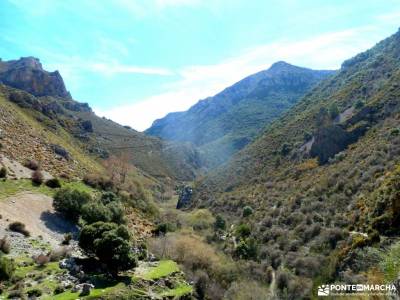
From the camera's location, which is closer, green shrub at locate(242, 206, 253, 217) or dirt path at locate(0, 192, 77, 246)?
dirt path at locate(0, 192, 77, 246)

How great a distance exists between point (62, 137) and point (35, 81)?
228 feet

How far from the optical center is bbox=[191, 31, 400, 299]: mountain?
2841 centimetres

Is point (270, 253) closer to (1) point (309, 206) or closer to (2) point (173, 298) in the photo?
(1) point (309, 206)

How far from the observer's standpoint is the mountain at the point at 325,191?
2841 cm

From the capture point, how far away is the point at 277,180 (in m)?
58.3

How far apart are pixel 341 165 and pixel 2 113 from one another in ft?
139

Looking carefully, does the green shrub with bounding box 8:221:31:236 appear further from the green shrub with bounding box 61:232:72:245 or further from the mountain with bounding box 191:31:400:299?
the mountain with bounding box 191:31:400:299

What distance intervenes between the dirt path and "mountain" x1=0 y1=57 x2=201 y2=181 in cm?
883

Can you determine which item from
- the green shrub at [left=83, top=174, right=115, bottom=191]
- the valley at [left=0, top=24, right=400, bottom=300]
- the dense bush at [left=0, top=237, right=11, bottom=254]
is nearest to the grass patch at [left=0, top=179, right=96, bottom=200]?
the valley at [left=0, top=24, right=400, bottom=300]

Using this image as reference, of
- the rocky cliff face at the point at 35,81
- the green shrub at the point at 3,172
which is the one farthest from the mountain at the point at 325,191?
the rocky cliff face at the point at 35,81

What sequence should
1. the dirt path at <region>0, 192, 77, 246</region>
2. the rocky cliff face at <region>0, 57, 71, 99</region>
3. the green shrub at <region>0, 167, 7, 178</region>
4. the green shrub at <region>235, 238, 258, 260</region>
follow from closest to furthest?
1. the dirt path at <region>0, 192, 77, 246</region>
2. the green shrub at <region>0, 167, 7, 178</region>
3. the green shrub at <region>235, 238, 258, 260</region>
4. the rocky cliff face at <region>0, 57, 71, 99</region>

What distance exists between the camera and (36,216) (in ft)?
103

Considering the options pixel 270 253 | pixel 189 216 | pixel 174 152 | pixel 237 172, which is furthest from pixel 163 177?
pixel 270 253

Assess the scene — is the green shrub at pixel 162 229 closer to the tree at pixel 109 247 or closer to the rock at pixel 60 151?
the tree at pixel 109 247
